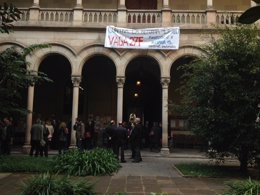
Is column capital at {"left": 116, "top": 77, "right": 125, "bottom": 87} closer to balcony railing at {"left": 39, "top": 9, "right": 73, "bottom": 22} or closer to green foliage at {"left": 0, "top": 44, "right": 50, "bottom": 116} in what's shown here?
balcony railing at {"left": 39, "top": 9, "right": 73, "bottom": 22}

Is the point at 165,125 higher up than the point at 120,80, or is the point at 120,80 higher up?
the point at 120,80

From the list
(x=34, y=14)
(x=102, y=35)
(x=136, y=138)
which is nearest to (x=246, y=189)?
(x=136, y=138)

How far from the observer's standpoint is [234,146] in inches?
478

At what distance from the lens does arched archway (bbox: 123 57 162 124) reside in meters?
24.2

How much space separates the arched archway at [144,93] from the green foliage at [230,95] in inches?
442

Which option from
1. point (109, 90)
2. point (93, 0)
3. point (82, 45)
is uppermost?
point (93, 0)

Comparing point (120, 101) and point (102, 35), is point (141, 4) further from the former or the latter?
point (120, 101)

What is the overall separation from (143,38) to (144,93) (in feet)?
20.8

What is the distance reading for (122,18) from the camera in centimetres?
2039

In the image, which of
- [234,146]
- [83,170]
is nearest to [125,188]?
[83,170]

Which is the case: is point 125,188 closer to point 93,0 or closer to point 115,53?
point 115,53

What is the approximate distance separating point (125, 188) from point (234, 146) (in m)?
4.50

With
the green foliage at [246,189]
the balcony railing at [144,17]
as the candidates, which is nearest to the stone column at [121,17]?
the balcony railing at [144,17]

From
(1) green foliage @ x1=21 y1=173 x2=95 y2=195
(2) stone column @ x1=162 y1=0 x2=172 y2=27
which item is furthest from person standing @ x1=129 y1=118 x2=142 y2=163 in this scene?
(1) green foliage @ x1=21 y1=173 x2=95 y2=195
